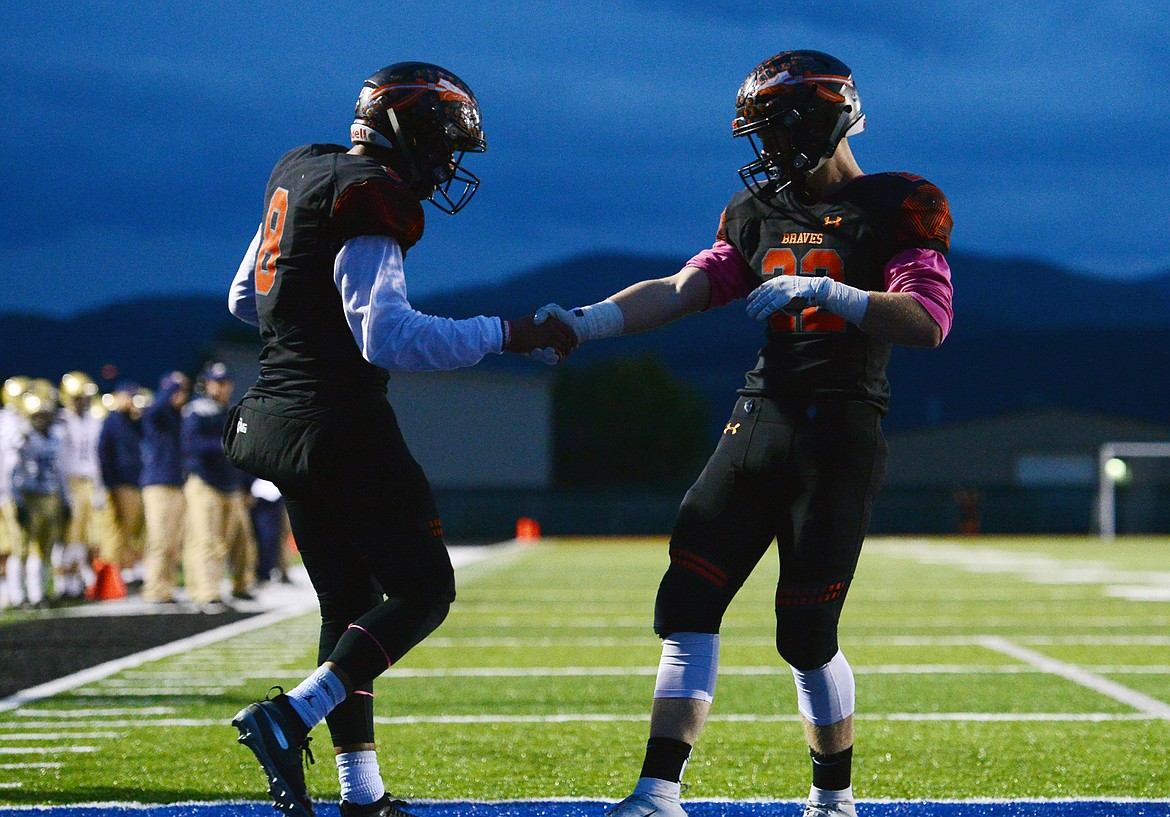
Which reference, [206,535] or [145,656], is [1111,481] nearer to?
[206,535]

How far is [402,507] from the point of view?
3.60 meters

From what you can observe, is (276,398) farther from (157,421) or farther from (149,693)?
(157,421)

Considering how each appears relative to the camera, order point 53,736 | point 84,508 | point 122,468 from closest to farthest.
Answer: point 53,736 → point 122,468 → point 84,508

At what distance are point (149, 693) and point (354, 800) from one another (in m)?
3.16

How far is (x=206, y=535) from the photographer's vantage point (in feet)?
35.6

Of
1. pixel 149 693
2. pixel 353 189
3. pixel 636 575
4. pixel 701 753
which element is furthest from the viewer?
pixel 636 575

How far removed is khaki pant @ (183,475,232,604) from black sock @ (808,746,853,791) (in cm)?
784

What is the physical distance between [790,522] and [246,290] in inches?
62.9

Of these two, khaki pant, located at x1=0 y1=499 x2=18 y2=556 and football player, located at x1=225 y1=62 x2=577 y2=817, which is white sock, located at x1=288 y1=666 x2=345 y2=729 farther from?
khaki pant, located at x1=0 y1=499 x2=18 y2=556

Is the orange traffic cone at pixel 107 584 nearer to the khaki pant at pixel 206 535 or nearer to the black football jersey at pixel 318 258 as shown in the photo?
the khaki pant at pixel 206 535

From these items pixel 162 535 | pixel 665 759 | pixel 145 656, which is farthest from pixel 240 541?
pixel 665 759

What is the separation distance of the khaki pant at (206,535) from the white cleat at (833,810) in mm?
7842

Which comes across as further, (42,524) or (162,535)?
(42,524)

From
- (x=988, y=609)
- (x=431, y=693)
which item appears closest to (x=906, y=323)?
(x=431, y=693)
